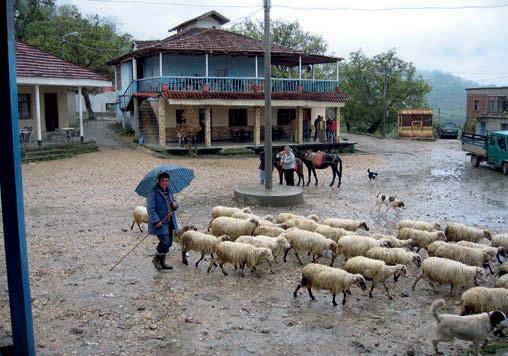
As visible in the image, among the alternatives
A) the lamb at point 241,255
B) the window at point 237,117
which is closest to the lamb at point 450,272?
the lamb at point 241,255

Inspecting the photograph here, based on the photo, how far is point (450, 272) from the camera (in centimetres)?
766

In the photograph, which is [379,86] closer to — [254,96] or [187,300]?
[254,96]

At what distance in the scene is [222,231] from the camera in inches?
380

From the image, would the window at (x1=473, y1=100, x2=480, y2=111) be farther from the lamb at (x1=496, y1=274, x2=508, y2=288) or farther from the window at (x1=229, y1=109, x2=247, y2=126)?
the lamb at (x1=496, y1=274, x2=508, y2=288)

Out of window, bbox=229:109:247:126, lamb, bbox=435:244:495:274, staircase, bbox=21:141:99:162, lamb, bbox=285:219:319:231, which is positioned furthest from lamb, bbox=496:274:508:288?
window, bbox=229:109:247:126

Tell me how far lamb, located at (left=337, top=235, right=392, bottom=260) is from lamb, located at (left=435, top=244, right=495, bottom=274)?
3.16 ft

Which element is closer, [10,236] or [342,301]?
[10,236]

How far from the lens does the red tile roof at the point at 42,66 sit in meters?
23.1

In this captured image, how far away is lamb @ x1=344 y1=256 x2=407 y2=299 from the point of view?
7.65 meters

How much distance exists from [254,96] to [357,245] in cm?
1932

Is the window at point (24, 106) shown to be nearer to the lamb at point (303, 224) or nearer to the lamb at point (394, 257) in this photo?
the lamb at point (303, 224)

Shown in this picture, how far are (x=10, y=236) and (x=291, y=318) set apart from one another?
3.71 meters

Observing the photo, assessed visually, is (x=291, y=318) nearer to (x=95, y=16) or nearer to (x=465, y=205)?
(x=465, y=205)

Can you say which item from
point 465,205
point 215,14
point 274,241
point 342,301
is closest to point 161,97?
point 215,14
